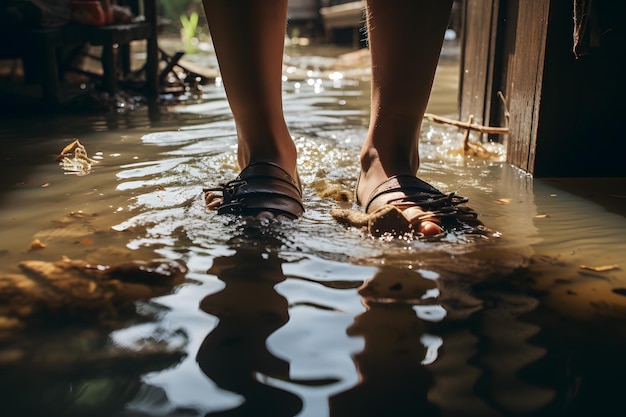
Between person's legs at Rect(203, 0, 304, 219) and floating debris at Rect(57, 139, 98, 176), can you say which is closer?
person's legs at Rect(203, 0, 304, 219)

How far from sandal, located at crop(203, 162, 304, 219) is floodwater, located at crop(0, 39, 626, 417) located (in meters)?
0.05

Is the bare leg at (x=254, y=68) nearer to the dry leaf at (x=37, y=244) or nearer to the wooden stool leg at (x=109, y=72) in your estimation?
the dry leaf at (x=37, y=244)

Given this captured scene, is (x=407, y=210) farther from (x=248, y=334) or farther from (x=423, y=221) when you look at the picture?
(x=248, y=334)

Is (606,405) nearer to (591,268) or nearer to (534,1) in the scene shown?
(591,268)

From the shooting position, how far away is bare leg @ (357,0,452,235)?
5.46ft

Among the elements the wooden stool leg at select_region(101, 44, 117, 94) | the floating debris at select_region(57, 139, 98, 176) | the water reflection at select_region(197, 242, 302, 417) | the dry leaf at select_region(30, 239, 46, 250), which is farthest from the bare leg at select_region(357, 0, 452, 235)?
the wooden stool leg at select_region(101, 44, 117, 94)

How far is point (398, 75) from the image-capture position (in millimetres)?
1705

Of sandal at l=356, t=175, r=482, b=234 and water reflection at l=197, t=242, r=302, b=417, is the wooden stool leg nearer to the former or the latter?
sandal at l=356, t=175, r=482, b=234

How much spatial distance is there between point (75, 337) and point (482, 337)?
63 cm

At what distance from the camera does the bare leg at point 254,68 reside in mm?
1683

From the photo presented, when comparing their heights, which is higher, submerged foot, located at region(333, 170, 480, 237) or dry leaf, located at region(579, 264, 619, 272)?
submerged foot, located at region(333, 170, 480, 237)

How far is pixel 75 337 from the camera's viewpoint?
3.23ft

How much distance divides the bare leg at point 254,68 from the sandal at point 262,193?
2.5 inches

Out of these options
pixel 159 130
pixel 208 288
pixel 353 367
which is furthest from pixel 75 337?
pixel 159 130
